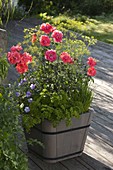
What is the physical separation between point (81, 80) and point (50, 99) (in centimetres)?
31

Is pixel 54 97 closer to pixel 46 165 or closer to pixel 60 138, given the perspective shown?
pixel 60 138

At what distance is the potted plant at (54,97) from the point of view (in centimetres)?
317

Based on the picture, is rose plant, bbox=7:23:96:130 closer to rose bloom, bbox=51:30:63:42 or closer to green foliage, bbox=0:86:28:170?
rose bloom, bbox=51:30:63:42

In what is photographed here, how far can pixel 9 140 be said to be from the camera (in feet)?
8.55

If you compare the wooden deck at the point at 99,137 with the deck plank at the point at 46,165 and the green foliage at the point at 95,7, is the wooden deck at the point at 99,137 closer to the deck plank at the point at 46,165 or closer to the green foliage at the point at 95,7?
the deck plank at the point at 46,165

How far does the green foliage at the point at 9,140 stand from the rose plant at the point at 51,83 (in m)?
0.34

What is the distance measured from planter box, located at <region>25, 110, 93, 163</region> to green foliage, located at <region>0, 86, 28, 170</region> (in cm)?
50

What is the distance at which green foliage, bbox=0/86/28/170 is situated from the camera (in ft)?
8.14

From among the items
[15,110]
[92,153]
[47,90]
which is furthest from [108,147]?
[15,110]

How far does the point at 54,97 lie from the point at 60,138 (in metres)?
0.33

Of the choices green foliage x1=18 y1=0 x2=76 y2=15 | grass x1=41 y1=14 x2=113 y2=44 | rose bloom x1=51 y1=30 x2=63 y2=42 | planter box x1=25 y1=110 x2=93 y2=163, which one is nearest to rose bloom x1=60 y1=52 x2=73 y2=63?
rose bloom x1=51 y1=30 x2=63 y2=42

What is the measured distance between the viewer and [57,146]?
3.28m

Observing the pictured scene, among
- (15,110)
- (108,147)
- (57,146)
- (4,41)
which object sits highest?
(15,110)

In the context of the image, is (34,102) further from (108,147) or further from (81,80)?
(108,147)
